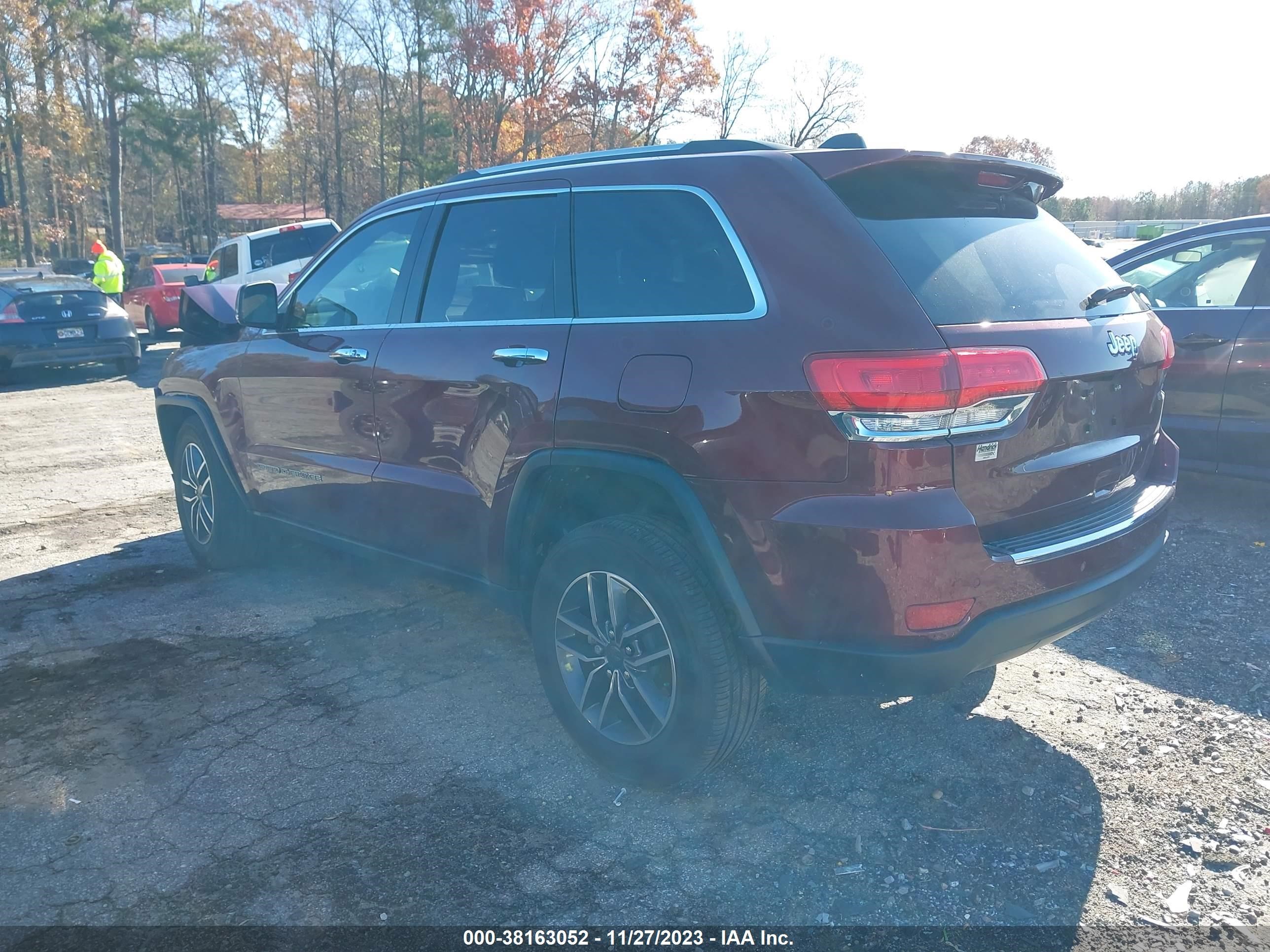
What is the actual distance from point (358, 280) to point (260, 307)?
607 millimetres

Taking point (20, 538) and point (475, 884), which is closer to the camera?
point (475, 884)

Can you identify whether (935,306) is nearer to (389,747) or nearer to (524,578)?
(524,578)

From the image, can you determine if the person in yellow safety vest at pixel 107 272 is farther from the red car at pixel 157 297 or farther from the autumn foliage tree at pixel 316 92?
the autumn foliage tree at pixel 316 92

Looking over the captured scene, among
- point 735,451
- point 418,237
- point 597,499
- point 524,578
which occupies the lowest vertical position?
point 524,578

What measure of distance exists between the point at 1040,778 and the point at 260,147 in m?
59.1

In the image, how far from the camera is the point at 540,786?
317 cm

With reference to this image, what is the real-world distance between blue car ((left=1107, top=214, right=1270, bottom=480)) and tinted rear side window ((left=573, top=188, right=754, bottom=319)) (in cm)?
411

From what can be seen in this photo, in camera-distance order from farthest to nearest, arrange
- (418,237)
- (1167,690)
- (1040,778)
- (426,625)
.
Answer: (426,625) < (418,237) < (1167,690) < (1040,778)

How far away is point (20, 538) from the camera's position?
20.0 ft

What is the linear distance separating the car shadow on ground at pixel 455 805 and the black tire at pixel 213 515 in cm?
91

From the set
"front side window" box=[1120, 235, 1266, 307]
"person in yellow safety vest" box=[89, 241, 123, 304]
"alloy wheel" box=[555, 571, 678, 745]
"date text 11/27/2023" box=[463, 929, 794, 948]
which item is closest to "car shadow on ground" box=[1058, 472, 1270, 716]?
"front side window" box=[1120, 235, 1266, 307]

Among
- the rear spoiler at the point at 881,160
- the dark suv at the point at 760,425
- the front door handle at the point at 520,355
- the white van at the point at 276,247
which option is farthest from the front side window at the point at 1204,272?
the white van at the point at 276,247

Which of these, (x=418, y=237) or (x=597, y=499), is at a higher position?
(x=418, y=237)

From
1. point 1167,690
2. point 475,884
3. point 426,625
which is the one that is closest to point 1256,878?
point 1167,690
